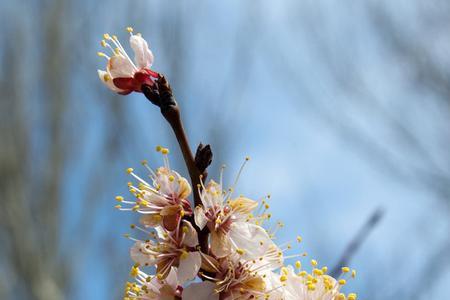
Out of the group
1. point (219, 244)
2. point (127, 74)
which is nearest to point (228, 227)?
point (219, 244)

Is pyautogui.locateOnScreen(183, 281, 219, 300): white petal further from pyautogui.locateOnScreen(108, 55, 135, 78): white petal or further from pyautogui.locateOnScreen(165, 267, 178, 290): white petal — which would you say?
pyautogui.locateOnScreen(108, 55, 135, 78): white petal

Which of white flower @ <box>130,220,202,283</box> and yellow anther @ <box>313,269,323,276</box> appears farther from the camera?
yellow anther @ <box>313,269,323,276</box>

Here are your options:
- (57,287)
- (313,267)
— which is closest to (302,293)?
(313,267)

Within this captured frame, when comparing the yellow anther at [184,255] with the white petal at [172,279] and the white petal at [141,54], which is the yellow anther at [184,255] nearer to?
the white petal at [172,279]

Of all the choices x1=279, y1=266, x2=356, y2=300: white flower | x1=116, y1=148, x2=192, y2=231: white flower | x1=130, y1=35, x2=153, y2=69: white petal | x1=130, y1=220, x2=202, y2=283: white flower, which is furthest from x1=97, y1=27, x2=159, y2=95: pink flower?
x1=279, y1=266, x2=356, y2=300: white flower

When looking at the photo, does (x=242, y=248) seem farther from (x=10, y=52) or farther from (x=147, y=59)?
(x=10, y=52)

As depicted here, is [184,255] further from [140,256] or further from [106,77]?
[106,77]

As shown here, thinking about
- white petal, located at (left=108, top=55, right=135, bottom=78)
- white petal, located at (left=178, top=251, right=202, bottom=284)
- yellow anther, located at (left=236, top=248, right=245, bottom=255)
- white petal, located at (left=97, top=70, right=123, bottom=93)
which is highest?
white petal, located at (left=108, top=55, right=135, bottom=78)
